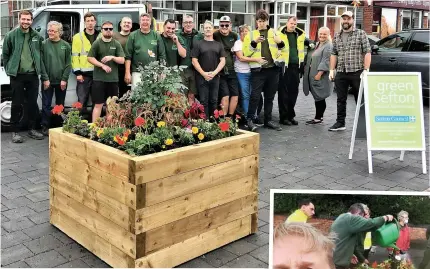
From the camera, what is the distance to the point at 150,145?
3600mm

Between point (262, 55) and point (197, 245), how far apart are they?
5081mm

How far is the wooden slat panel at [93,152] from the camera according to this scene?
11.2 feet

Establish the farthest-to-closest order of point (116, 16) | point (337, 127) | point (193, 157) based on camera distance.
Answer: point (337, 127), point (116, 16), point (193, 157)

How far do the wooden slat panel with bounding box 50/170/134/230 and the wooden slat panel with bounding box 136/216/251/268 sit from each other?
Result: 0.98 feet

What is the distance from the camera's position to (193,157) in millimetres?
3621

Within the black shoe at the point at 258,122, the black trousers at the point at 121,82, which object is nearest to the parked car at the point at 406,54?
the black shoe at the point at 258,122

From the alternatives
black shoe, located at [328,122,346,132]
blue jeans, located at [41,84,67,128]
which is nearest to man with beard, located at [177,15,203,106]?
blue jeans, located at [41,84,67,128]

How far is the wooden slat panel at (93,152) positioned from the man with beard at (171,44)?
3.85 m

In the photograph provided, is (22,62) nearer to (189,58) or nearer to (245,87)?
(189,58)

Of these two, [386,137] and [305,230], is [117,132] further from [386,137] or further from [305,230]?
[386,137]

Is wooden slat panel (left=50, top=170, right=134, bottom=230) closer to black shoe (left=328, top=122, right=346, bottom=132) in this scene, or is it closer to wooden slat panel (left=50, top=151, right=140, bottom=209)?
wooden slat panel (left=50, top=151, right=140, bottom=209)

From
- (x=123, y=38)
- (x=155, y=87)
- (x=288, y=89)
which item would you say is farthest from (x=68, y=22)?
(x=155, y=87)

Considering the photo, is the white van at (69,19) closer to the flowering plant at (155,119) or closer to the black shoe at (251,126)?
the black shoe at (251,126)

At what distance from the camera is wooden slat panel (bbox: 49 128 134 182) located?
3.41m
